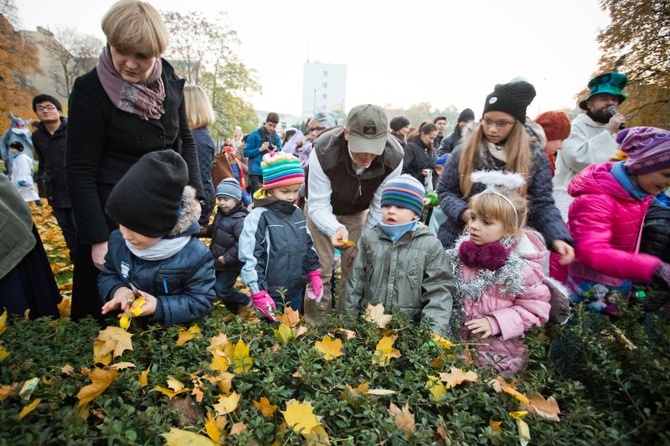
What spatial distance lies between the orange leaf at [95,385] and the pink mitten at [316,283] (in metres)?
1.87

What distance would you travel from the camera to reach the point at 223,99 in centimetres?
2775

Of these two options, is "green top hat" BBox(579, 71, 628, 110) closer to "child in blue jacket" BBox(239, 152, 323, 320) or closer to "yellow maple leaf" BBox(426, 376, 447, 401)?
"child in blue jacket" BBox(239, 152, 323, 320)

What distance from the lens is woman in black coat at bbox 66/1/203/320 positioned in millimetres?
1901

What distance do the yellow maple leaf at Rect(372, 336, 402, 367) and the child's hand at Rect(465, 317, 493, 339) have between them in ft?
2.20

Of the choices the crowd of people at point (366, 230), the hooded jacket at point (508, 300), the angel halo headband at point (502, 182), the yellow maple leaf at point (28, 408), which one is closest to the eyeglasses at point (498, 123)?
the crowd of people at point (366, 230)

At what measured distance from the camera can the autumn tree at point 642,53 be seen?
448 inches

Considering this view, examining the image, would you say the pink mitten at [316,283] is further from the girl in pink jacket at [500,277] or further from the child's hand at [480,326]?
the child's hand at [480,326]

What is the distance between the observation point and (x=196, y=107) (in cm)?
402

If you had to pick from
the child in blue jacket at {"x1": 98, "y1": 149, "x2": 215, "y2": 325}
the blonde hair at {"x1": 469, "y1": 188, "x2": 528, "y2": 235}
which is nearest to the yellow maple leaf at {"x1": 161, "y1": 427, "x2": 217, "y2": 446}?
the child in blue jacket at {"x1": 98, "y1": 149, "x2": 215, "y2": 325}

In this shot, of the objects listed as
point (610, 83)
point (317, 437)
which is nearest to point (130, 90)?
point (317, 437)

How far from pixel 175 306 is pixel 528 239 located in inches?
81.5

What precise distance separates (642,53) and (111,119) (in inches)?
615

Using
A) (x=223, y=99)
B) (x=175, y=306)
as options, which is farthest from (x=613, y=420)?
(x=223, y=99)

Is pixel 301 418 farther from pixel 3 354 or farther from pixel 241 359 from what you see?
pixel 3 354
